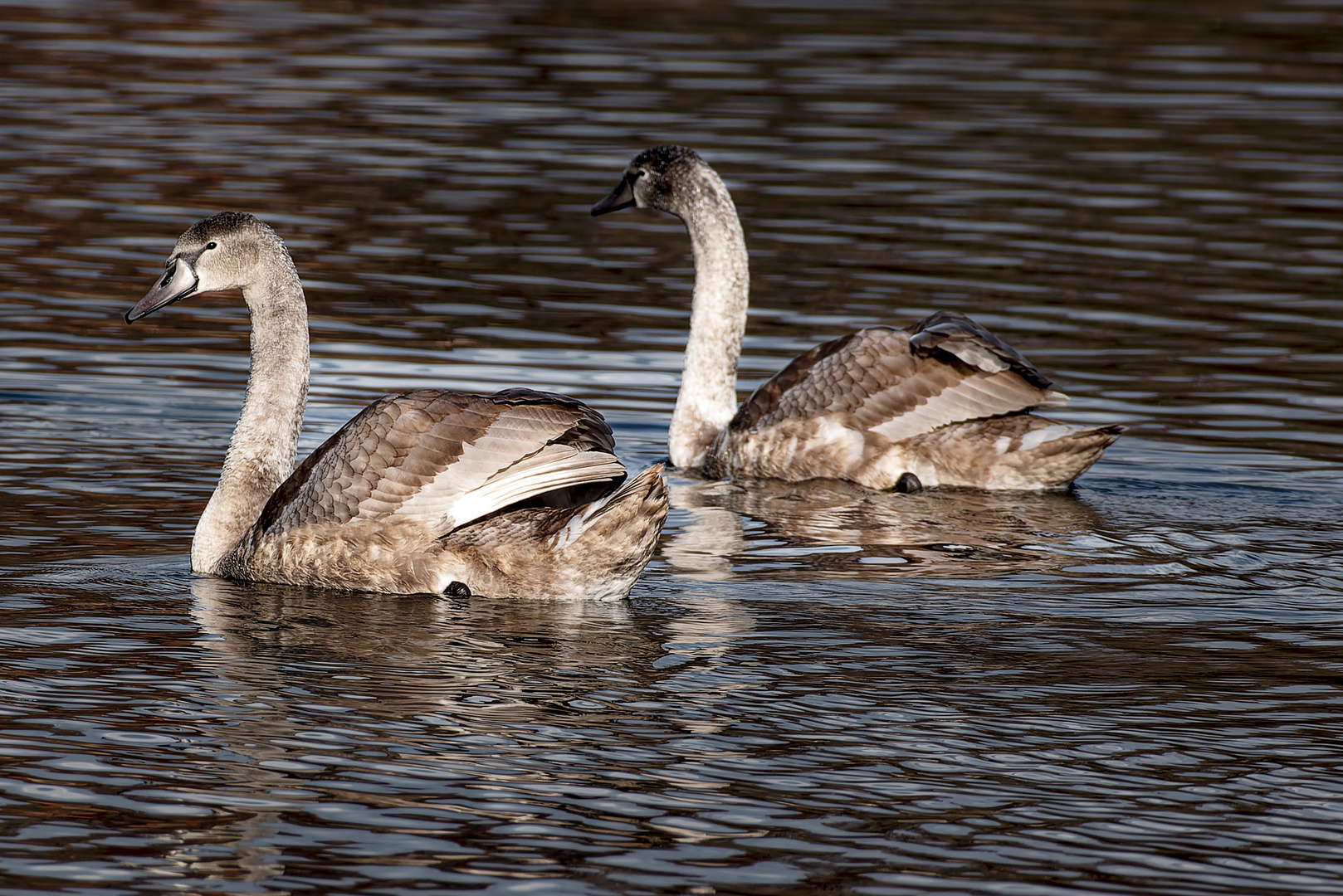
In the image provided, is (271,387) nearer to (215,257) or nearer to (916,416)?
(215,257)

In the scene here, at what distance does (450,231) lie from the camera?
2081 centimetres

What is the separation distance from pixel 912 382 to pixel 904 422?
249mm

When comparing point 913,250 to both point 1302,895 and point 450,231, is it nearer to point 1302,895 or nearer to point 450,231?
point 450,231

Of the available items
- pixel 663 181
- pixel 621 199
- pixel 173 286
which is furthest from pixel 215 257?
pixel 621 199

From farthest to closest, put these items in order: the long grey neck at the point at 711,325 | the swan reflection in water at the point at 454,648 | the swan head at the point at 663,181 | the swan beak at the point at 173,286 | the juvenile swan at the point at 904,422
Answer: the swan head at the point at 663,181
the long grey neck at the point at 711,325
the juvenile swan at the point at 904,422
the swan beak at the point at 173,286
the swan reflection in water at the point at 454,648

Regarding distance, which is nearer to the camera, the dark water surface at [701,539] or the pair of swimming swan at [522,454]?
the dark water surface at [701,539]

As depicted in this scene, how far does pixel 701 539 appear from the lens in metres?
11.1

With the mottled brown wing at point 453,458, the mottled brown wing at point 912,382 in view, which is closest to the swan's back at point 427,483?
the mottled brown wing at point 453,458

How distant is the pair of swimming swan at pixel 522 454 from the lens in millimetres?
9312

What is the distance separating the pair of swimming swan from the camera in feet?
30.6

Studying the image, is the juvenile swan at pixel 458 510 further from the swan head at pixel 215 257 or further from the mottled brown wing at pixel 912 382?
the mottled brown wing at pixel 912 382

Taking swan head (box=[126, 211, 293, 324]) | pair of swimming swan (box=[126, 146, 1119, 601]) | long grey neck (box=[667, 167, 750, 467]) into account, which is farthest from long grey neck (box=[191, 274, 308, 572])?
long grey neck (box=[667, 167, 750, 467])

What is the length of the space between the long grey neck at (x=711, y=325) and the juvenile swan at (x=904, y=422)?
23mm

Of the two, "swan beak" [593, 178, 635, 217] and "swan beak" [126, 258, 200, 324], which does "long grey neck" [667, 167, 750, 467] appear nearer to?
"swan beak" [593, 178, 635, 217]
